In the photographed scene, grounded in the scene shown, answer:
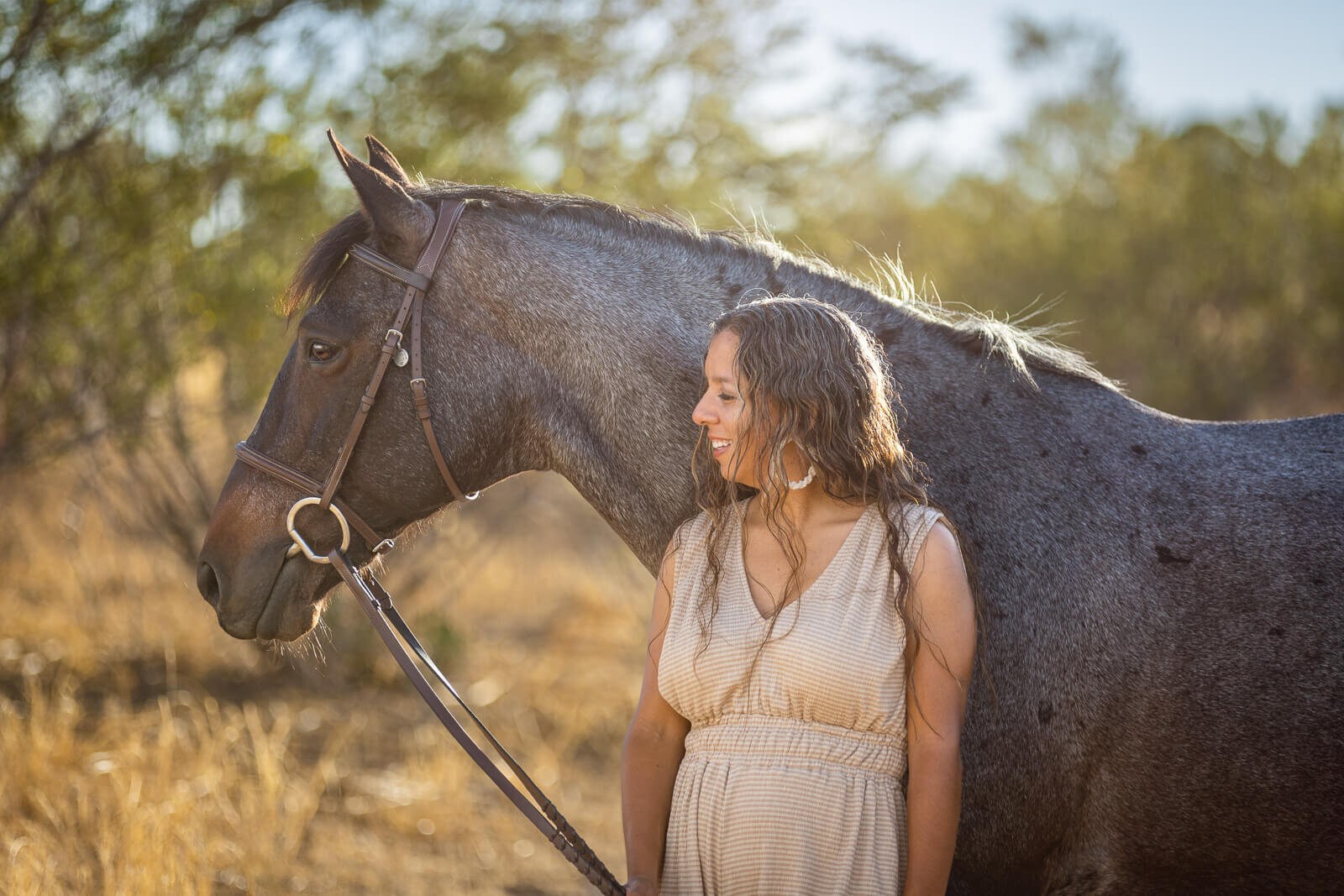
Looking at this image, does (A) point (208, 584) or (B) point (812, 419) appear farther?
(A) point (208, 584)

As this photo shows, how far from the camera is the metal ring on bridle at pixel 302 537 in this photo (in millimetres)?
2336

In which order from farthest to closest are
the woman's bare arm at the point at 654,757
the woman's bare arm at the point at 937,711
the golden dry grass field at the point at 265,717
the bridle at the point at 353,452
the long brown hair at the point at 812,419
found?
the golden dry grass field at the point at 265,717 → the bridle at the point at 353,452 → the woman's bare arm at the point at 654,757 → the long brown hair at the point at 812,419 → the woman's bare arm at the point at 937,711

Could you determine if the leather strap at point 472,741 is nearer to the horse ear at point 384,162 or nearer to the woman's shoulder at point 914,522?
the woman's shoulder at point 914,522

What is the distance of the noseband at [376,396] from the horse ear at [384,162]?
0.31 meters

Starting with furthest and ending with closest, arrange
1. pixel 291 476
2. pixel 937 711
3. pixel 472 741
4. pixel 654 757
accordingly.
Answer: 1. pixel 291 476
2. pixel 472 741
3. pixel 654 757
4. pixel 937 711

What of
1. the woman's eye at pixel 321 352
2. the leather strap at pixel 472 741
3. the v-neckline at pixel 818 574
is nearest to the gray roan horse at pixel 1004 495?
the woman's eye at pixel 321 352

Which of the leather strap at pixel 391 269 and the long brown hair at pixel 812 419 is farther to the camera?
the leather strap at pixel 391 269

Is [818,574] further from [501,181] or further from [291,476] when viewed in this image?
[501,181]

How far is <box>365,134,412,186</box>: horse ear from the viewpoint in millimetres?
2621

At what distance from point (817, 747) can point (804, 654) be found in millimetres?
190

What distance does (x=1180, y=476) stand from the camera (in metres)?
2.31

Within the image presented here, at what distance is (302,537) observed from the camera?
2.38 meters

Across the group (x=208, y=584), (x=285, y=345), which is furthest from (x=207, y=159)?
(x=208, y=584)

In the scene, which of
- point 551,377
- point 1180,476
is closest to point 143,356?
point 551,377
